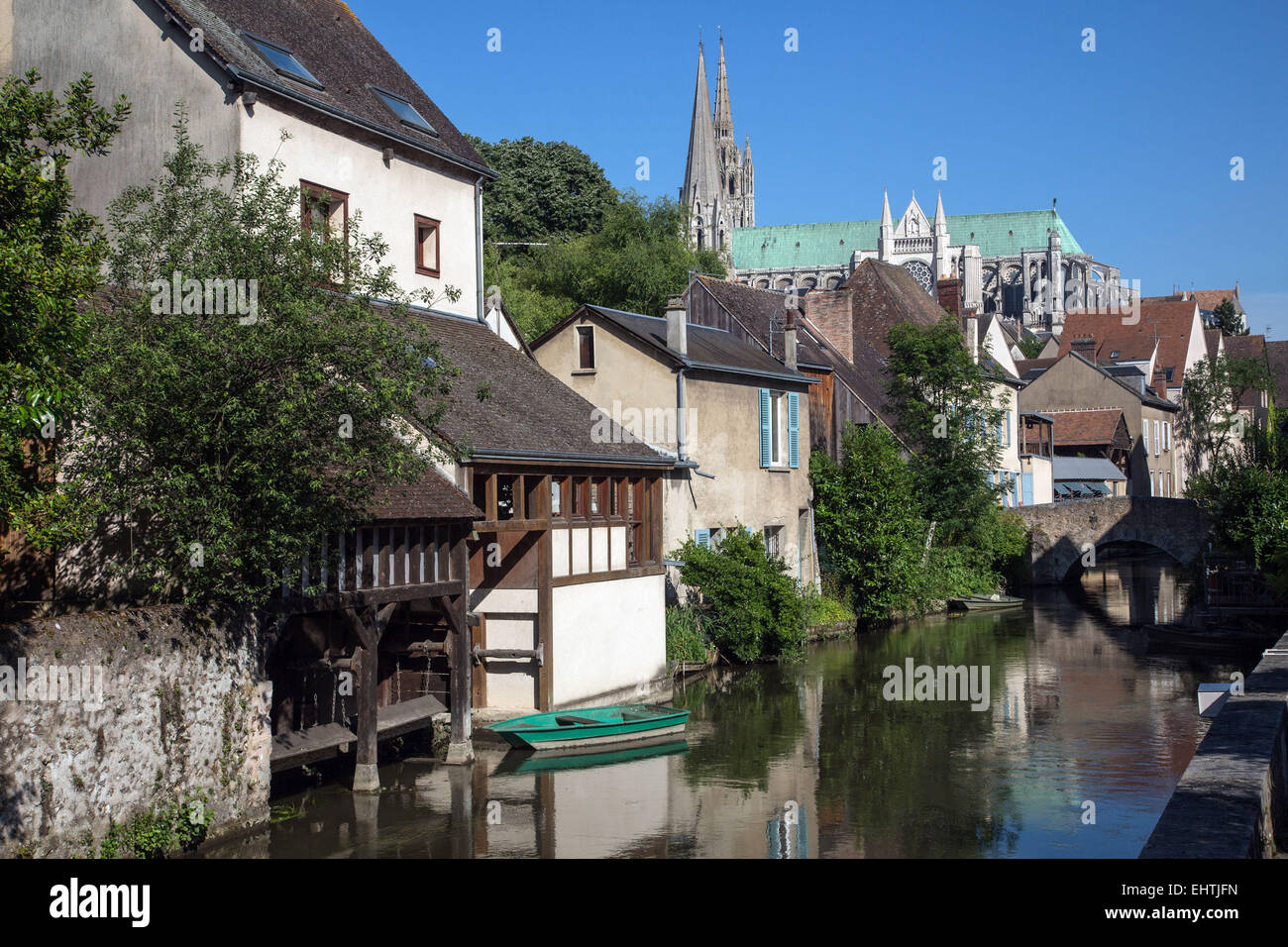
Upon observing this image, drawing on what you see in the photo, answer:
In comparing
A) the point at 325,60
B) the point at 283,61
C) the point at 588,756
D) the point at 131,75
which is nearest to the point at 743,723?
the point at 588,756

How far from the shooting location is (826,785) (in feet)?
55.5

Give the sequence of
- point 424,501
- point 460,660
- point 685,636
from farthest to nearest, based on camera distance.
A: 1. point 685,636
2. point 460,660
3. point 424,501

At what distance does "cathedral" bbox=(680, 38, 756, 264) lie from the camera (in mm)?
140500

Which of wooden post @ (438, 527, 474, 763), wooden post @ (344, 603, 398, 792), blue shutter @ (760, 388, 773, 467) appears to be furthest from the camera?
blue shutter @ (760, 388, 773, 467)

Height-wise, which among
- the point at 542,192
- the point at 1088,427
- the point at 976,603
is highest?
the point at 542,192

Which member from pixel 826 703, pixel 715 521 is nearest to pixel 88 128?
pixel 826 703

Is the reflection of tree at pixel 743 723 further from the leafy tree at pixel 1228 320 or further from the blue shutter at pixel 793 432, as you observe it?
the leafy tree at pixel 1228 320

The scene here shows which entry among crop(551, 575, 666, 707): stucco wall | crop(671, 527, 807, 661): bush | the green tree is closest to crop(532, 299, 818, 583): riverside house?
crop(671, 527, 807, 661): bush

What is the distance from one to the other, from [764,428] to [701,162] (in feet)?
387

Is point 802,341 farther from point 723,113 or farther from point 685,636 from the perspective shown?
point 723,113

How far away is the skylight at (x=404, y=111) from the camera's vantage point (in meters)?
22.2

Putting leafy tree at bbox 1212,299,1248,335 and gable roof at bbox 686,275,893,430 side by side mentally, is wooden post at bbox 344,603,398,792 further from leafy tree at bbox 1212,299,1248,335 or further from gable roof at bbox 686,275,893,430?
leafy tree at bbox 1212,299,1248,335

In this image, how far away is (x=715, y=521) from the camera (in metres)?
27.1

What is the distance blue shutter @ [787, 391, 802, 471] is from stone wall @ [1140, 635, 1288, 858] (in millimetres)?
18640
